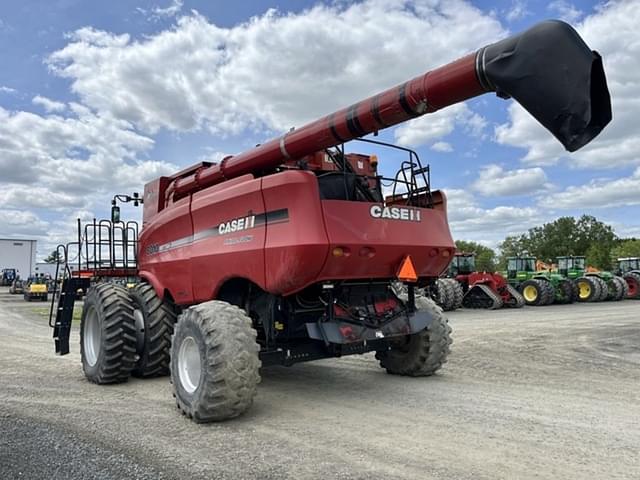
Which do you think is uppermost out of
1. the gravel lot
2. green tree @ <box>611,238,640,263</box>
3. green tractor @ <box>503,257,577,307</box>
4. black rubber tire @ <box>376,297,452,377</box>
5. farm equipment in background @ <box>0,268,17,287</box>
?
green tree @ <box>611,238,640,263</box>

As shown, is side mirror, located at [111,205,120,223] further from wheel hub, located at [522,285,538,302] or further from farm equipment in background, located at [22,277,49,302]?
farm equipment in background, located at [22,277,49,302]

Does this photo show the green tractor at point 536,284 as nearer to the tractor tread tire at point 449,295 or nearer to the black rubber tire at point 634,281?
the tractor tread tire at point 449,295

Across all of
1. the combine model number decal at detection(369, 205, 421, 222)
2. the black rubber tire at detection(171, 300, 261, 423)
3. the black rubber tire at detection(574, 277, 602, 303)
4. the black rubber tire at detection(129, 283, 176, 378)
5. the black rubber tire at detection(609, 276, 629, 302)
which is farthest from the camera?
the black rubber tire at detection(609, 276, 629, 302)

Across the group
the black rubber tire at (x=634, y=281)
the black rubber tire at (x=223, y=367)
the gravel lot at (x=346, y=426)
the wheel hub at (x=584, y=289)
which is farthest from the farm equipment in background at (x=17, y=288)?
the black rubber tire at (x=223, y=367)

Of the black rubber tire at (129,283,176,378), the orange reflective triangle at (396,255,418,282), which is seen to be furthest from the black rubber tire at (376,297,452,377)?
the black rubber tire at (129,283,176,378)

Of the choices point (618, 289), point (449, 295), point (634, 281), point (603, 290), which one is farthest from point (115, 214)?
point (634, 281)

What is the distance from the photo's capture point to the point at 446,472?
3.92m

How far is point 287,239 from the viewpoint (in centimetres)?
536

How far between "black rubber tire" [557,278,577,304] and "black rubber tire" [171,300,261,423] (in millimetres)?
23971

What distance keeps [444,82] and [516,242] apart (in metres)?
91.2

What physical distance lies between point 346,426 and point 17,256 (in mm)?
68257

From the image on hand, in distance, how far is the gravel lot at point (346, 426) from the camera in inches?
159

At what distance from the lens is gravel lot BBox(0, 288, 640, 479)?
159 inches

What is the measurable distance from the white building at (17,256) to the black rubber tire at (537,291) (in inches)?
2255
